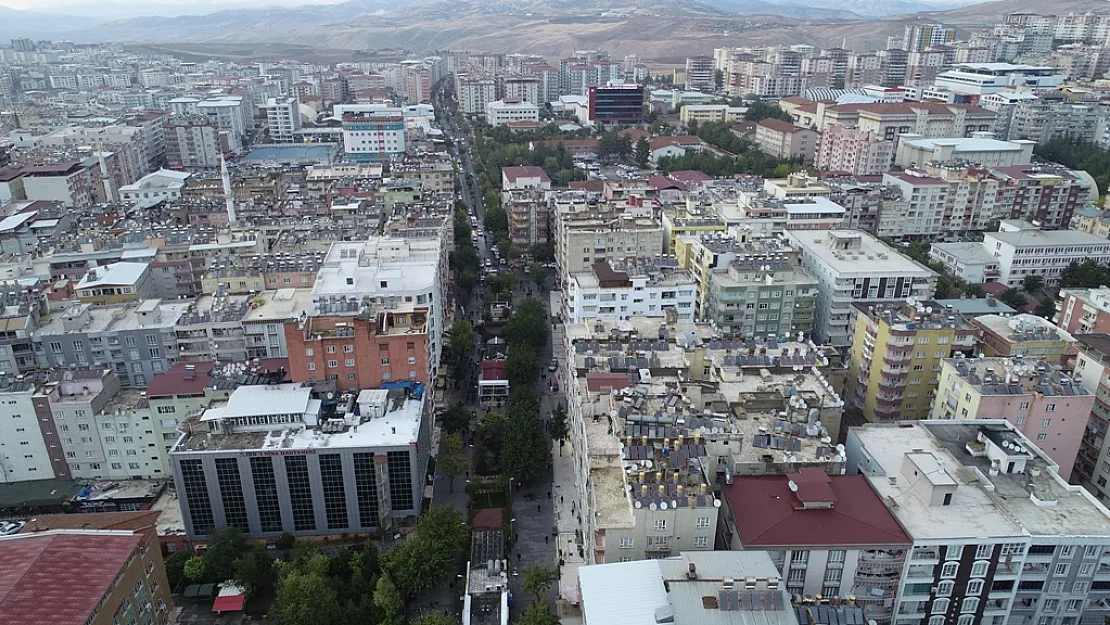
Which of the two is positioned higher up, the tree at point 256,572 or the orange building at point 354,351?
the orange building at point 354,351

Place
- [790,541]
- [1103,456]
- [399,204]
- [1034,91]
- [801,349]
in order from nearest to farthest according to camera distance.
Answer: [790,541] < [1103,456] < [801,349] < [399,204] < [1034,91]

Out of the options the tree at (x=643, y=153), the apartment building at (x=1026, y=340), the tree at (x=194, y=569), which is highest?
the apartment building at (x=1026, y=340)

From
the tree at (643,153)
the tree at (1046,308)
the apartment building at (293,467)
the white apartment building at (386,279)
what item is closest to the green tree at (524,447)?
the apartment building at (293,467)

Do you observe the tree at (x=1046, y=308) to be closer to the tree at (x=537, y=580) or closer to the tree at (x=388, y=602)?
the tree at (x=537, y=580)

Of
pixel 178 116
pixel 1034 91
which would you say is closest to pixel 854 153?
pixel 1034 91

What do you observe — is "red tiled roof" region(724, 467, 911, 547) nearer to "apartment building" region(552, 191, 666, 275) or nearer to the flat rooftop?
the flat rooftop

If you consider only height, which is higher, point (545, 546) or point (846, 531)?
point (846, 531)

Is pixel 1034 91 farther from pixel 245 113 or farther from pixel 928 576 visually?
pixel 245 113
